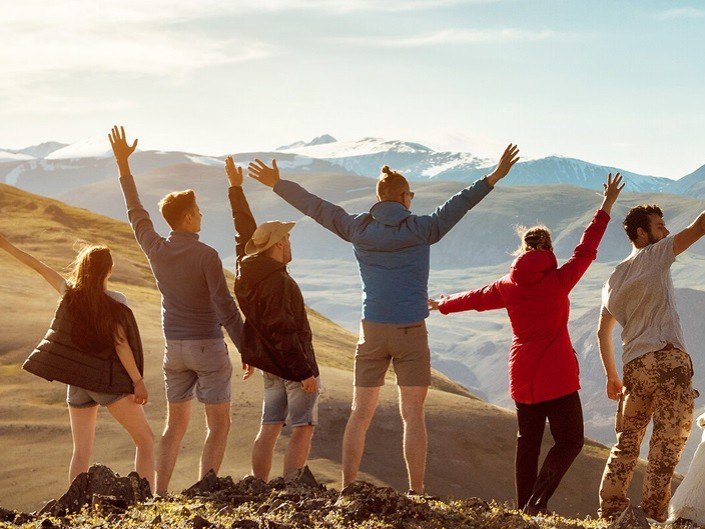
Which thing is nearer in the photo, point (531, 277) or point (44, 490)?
point (531, 277)

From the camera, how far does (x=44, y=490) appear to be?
1383cm

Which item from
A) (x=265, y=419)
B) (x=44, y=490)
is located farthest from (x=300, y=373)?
(x=44, y=490)

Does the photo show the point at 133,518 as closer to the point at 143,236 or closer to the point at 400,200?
the point at 143,236

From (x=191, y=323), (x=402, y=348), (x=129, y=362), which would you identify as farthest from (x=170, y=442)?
(x=402, y=348)

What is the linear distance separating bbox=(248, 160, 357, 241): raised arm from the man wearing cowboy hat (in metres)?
Answer: 0.26

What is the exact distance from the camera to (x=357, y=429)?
7918 mm

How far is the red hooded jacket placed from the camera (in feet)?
25.5

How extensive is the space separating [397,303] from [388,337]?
267 mm

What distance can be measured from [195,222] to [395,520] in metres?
2.92

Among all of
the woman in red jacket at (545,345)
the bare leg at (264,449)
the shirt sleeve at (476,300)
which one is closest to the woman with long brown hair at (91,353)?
the bare leg at (264,449)

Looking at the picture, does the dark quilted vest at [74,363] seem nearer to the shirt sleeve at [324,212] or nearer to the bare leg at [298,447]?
the bare leg at [298,447]

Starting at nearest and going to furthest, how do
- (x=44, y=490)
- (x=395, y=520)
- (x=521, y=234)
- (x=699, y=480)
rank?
1. (x=395, y=520)
2. (x=699, y=480)
3. (x=521, y=234)
4. (x=44, y=490)

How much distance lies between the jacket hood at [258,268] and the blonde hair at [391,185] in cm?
98

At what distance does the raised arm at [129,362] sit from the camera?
7852 millimetres
